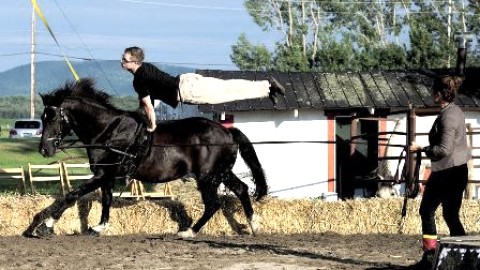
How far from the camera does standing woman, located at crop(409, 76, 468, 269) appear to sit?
9.55 m

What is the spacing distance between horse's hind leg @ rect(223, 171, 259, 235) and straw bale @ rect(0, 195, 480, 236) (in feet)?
1.13

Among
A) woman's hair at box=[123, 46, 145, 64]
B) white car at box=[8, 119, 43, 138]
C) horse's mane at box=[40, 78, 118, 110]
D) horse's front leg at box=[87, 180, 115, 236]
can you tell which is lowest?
white car at box=[8, 119, 43, 138]

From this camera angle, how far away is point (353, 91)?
25656 mm

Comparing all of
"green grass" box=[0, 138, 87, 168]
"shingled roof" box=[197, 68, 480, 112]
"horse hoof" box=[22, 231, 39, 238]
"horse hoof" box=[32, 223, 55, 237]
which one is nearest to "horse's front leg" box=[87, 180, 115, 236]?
"horse hoof" box=[32, 223, 55, 237]

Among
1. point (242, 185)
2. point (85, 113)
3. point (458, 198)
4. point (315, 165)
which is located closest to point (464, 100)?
point (315, 165)

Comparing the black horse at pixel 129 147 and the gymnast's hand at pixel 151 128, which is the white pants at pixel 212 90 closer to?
the gymnast's hand at pixel 151 128

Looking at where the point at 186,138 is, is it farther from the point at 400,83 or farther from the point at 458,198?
the point at 400,83

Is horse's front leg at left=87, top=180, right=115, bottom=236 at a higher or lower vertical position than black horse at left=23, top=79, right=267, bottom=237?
lower

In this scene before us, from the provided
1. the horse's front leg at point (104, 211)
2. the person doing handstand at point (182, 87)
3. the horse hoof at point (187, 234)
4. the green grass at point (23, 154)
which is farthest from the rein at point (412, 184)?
the green grass at point (23, 154)

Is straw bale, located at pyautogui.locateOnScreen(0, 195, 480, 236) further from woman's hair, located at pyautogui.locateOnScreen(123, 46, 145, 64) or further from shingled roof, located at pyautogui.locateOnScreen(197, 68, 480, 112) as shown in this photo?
shingled roof, located at pyautogui.locateOnScreen(197, 68, 480, 112)

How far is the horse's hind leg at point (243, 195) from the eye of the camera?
14.4 metres

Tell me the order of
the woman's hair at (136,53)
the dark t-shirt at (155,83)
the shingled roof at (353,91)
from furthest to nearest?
the shingled roof at (353,91) < the dark t-shirt at (155,83) < the woman's hair at (136,53)

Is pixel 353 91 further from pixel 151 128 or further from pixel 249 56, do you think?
pixel 249 56

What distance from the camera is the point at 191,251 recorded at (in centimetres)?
1205
